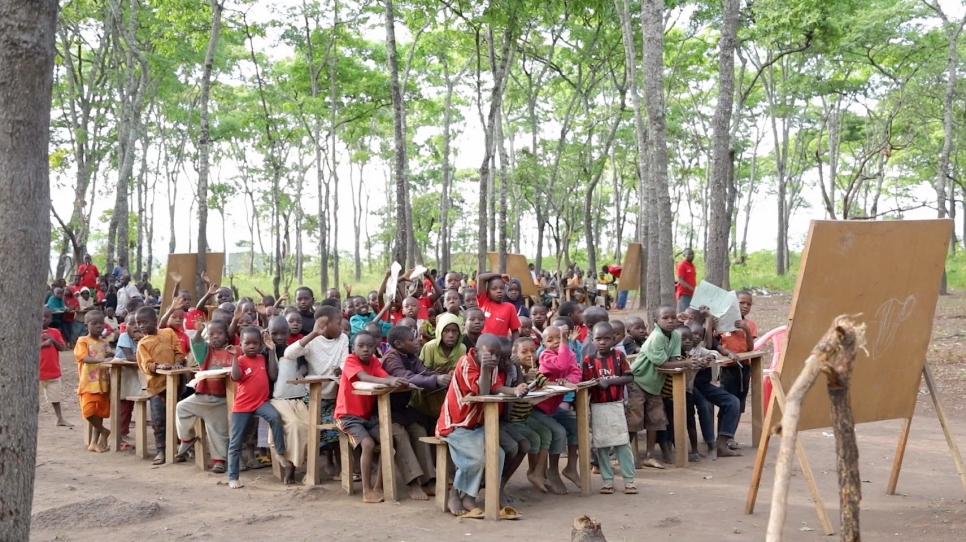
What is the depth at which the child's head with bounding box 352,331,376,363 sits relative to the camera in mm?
6660

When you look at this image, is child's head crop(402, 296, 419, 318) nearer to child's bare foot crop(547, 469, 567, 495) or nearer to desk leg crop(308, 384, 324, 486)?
desk leg crop(308, 384, 324, 486)

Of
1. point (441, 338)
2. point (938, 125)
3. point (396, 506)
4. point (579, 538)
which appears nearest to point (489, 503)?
point (396, 506)

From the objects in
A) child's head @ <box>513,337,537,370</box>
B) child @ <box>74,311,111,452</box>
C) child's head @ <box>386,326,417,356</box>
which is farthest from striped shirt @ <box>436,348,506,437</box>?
child @ <box>74,311,111,452</box>

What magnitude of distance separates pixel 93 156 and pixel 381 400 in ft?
73.9

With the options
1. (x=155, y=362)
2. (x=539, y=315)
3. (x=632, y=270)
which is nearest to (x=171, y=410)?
(x=155, y=362)

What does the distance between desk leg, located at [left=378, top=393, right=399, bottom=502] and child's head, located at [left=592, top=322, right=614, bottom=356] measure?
1.69 metres

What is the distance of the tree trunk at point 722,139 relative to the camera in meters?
11.2

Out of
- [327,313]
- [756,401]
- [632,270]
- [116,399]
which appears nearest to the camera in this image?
[327,313]

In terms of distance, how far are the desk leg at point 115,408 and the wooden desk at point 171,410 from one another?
690 mm

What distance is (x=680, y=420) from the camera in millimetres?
7758

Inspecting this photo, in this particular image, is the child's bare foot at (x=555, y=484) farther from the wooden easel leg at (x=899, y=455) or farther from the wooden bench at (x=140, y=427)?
the wooden bench at (x=140, y=427)

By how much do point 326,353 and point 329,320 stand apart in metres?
0.29

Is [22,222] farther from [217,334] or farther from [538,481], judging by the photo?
[538,481]

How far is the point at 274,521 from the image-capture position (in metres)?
6.17
